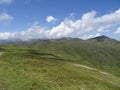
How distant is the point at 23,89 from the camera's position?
21.8m

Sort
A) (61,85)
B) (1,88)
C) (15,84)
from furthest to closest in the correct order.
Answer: (61,85)
(15,84)
(1,88)

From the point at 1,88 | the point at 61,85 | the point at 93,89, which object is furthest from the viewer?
the point at 93,89

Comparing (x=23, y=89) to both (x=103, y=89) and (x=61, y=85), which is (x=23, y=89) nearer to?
(x=61, y=85)

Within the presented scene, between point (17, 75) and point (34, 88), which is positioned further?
point (17, 75)

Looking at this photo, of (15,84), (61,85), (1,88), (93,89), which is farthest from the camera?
(93,89)

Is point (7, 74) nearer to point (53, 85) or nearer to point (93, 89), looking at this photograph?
point (53, 85)

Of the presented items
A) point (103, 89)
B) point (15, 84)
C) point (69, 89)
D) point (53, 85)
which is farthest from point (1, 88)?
point (103, 89)

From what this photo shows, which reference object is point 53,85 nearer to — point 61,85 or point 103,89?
point 61,85

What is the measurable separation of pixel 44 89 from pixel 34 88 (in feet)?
3.37

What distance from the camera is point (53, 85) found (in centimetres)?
2475

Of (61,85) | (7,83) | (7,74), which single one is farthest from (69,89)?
(7,74)

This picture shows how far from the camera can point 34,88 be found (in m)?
22.5

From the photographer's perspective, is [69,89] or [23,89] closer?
[23,89]

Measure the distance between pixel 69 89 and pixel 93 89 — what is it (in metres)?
4.33
